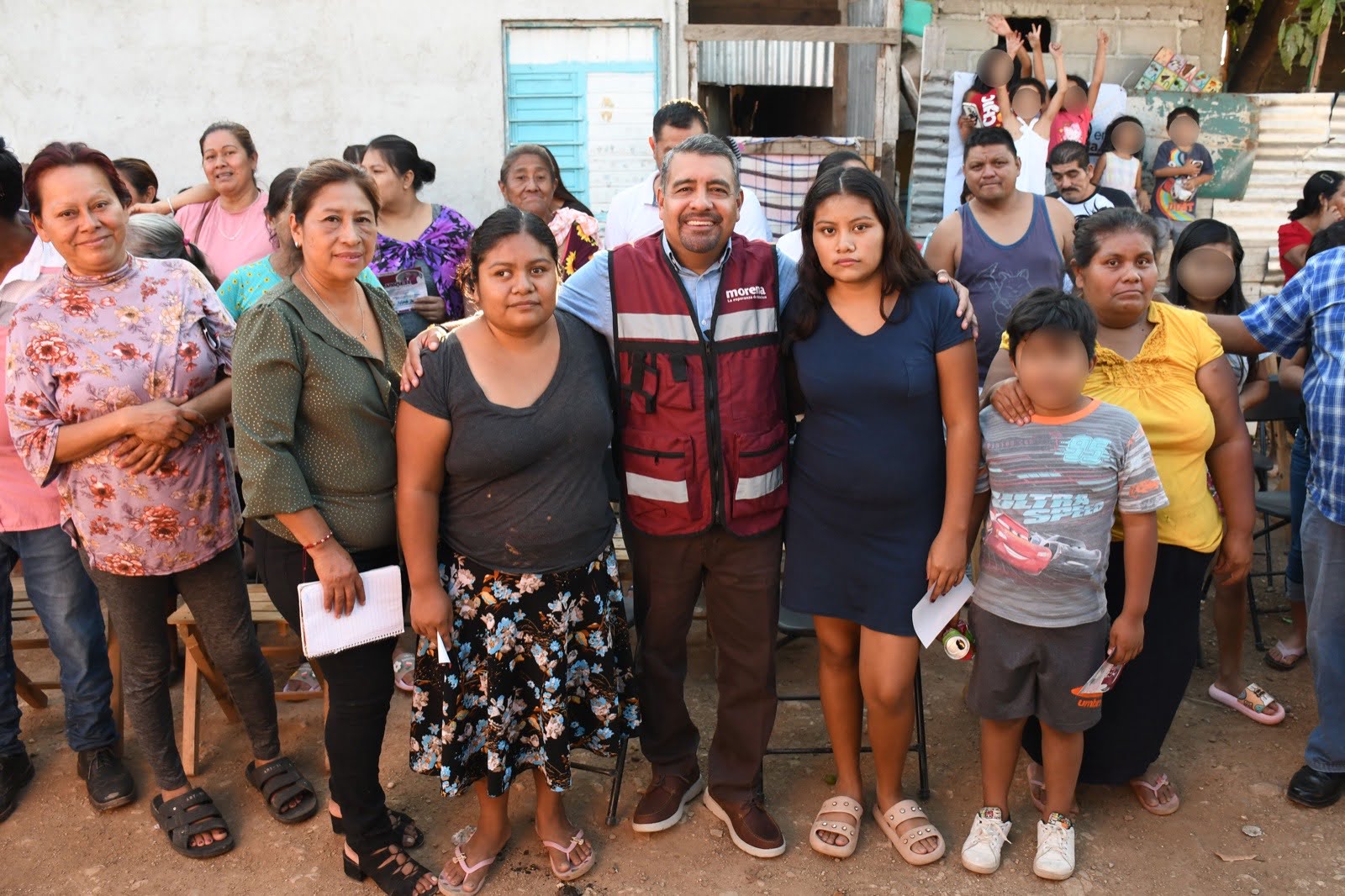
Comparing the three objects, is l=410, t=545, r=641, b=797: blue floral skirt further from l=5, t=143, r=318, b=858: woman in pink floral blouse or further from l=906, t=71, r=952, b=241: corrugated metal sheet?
l=906, t=71, r=952, b=241: corrugated metal sheet

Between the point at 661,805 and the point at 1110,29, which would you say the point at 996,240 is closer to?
the point at 661,805

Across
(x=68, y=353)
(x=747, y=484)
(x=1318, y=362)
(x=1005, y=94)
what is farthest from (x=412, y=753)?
(x=1005, y=94)

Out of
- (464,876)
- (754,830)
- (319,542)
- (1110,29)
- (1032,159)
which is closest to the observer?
(319,542)

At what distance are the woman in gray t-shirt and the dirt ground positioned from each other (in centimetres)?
37

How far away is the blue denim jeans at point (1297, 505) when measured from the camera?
161 inches

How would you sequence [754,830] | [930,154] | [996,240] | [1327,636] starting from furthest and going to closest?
[930,154]
[996,240]
[1327,636]
[754,830]

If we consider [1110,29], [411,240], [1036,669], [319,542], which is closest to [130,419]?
[319,542]

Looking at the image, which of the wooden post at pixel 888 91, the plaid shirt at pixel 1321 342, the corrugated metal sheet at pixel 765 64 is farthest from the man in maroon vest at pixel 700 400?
the corrugated metal sheet at pixel 765 64

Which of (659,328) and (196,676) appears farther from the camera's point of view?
(196,676)

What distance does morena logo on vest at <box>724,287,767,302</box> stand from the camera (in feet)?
9.09

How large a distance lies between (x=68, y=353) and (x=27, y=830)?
5.55ft

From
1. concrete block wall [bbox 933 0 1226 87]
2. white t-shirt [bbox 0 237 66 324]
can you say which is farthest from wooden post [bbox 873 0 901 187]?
white t-shirt [bbox 0 237 66 324]

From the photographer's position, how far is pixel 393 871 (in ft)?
9.56

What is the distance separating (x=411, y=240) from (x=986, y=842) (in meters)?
3.37
